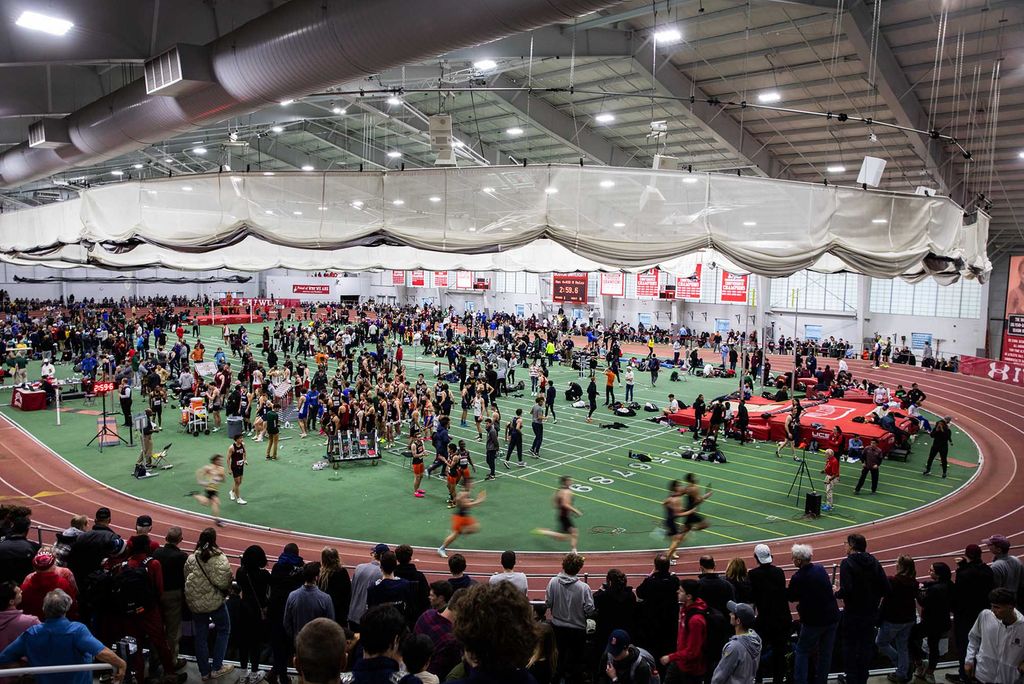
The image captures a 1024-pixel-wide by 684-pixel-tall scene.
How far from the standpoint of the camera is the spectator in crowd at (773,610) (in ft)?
20.9

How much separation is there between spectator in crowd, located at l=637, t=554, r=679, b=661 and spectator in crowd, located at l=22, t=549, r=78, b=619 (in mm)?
5095

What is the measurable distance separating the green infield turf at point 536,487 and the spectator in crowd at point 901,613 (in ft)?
22.3

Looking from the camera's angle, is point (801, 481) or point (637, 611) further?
point (801, 481)

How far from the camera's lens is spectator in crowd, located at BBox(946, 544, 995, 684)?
274 inches

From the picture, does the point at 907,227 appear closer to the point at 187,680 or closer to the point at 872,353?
the point at 187,680

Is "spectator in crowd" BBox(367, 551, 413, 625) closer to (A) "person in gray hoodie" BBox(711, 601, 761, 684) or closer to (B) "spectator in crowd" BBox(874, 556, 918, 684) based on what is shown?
(A) "person in gray hoodie" BBox(711, 601, 761, 684)

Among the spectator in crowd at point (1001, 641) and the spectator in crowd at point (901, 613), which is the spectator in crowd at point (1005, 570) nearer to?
the spectator in crowd at point (901, 613)

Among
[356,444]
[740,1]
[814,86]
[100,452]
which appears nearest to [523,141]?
[814,86]

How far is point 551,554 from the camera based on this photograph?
1311cm

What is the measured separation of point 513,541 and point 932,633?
8062 mm

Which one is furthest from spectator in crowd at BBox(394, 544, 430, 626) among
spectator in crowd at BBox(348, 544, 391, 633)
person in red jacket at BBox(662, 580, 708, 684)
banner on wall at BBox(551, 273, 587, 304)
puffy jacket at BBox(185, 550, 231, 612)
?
banner on wall at BBox(551, 273, 587, 304)

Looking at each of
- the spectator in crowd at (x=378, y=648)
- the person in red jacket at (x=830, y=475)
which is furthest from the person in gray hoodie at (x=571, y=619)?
the person in red jacket at (x=830, y=475)

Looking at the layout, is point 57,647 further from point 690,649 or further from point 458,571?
point 690,649

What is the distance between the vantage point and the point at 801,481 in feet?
58.1
